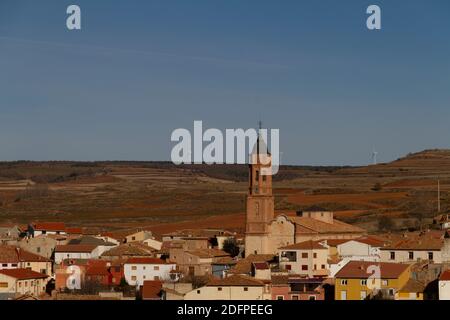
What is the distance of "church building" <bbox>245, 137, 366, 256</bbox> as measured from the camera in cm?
3356

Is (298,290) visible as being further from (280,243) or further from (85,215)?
(85,215)

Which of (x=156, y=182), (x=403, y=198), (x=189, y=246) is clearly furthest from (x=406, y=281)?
(x=156, y=182)

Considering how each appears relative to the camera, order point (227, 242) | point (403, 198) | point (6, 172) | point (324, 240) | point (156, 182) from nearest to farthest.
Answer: point (324, 240), point (227, 242), point (403, 198), point (156, 182), point (6, 172)

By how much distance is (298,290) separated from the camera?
2306 centimetres

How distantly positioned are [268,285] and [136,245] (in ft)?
37.2

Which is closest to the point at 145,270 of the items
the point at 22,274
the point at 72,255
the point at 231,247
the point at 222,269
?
the point at 222,269

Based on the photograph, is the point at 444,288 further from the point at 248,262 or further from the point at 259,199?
the point at 259,199

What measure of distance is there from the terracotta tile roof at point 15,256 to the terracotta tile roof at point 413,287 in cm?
1138

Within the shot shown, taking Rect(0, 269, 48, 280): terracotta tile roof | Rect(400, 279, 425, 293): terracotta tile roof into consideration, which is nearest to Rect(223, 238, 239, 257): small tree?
Rect(0, 269, 48, 280): terracotta tile roof

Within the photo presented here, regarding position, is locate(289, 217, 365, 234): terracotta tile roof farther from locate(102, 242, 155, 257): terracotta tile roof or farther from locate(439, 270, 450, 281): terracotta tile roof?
locate(439, 270, 450, 281): terracotta tile roof

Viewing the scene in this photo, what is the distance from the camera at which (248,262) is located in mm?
27984

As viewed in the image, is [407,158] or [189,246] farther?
[407,158]

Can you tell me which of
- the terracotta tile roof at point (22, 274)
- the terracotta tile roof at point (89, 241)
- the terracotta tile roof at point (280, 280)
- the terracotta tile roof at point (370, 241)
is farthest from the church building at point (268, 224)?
the terracotta tile roof at point (280, 280)

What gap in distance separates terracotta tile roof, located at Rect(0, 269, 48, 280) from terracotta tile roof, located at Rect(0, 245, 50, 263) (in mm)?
2279
